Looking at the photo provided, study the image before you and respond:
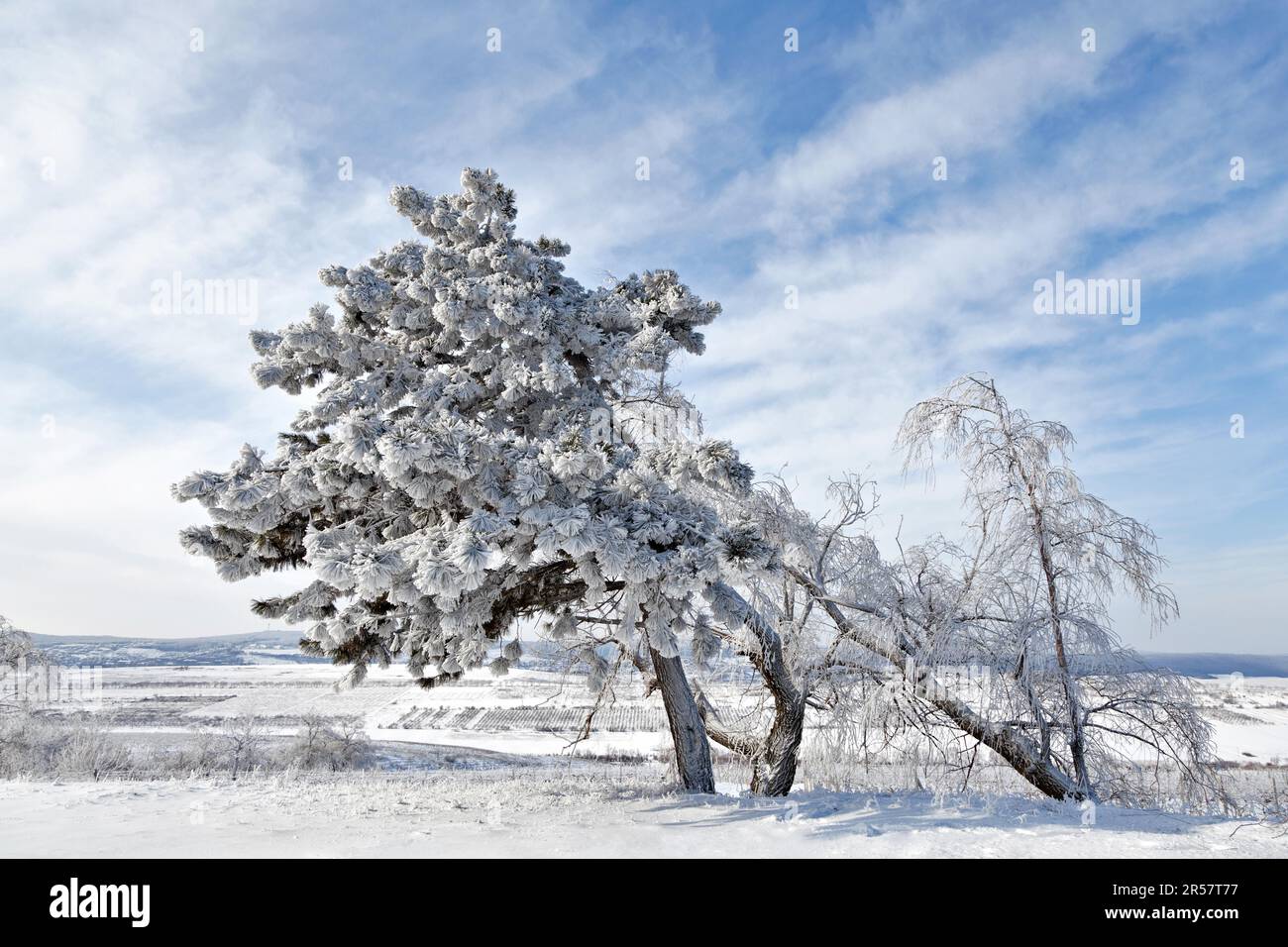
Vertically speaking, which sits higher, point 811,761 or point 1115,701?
point 1115,701

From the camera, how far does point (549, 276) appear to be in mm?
10789

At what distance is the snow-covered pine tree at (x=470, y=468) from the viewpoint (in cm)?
715

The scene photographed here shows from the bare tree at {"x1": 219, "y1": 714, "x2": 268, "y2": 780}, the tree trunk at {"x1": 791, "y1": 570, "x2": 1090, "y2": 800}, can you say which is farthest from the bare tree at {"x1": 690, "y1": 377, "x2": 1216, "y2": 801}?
the bare tree at {"x1": 219, "y1": 714, "x2": 268, "y2": 780}

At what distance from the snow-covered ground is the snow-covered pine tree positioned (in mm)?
1804

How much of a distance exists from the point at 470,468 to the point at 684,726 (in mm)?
5652

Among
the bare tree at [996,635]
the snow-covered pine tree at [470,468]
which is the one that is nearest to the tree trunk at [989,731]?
the bare tree at [996,635]

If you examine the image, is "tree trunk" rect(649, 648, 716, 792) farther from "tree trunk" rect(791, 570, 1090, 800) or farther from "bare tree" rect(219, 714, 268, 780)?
"bare tree" rect(219, 714, 268, 780)

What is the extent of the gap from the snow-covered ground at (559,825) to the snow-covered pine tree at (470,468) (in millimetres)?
1804

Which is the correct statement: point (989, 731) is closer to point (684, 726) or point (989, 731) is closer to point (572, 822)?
point (684, 726)

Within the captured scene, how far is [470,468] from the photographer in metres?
7.30

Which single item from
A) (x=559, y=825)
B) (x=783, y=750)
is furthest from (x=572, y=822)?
(x=783, y=750)
